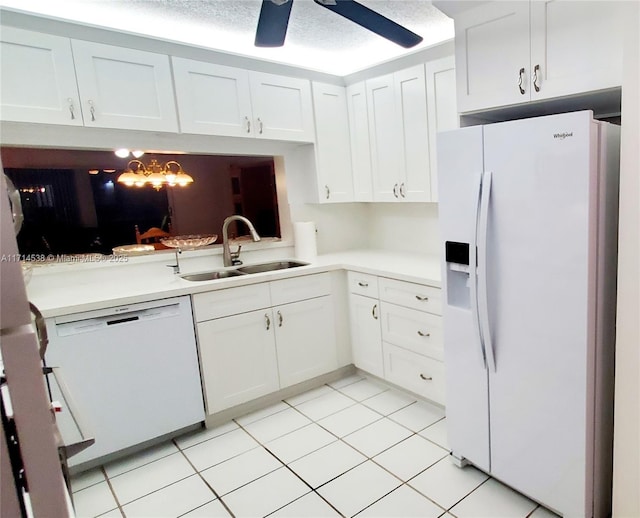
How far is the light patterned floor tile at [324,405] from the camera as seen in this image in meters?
2.69

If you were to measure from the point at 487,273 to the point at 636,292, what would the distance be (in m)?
0.51

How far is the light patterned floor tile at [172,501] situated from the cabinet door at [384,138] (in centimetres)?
224

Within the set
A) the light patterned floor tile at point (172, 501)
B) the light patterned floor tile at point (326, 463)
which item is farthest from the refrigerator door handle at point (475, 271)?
the light patterned floor tile at point (172, 501)

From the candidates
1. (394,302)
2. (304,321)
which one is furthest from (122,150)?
(394,302)

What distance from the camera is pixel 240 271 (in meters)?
3.06

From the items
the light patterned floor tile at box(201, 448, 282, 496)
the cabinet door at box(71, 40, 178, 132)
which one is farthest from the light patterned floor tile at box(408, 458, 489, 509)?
the cabinet door at box(71, 40, 178, 132)

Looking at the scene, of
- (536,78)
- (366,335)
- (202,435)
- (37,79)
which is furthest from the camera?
(366,335)

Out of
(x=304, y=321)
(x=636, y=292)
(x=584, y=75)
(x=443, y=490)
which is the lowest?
(x=443, y=490)

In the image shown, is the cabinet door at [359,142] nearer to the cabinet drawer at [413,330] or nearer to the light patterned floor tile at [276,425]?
the cabinet drawer at [413,330]

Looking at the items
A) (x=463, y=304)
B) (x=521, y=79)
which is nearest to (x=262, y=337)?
(x=463, y=304)

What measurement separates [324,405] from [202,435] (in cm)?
81

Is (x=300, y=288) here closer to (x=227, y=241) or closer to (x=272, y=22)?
(x=227, y=241)

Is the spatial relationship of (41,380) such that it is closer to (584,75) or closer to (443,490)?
(443,490)

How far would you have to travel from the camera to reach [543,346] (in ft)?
5.35
